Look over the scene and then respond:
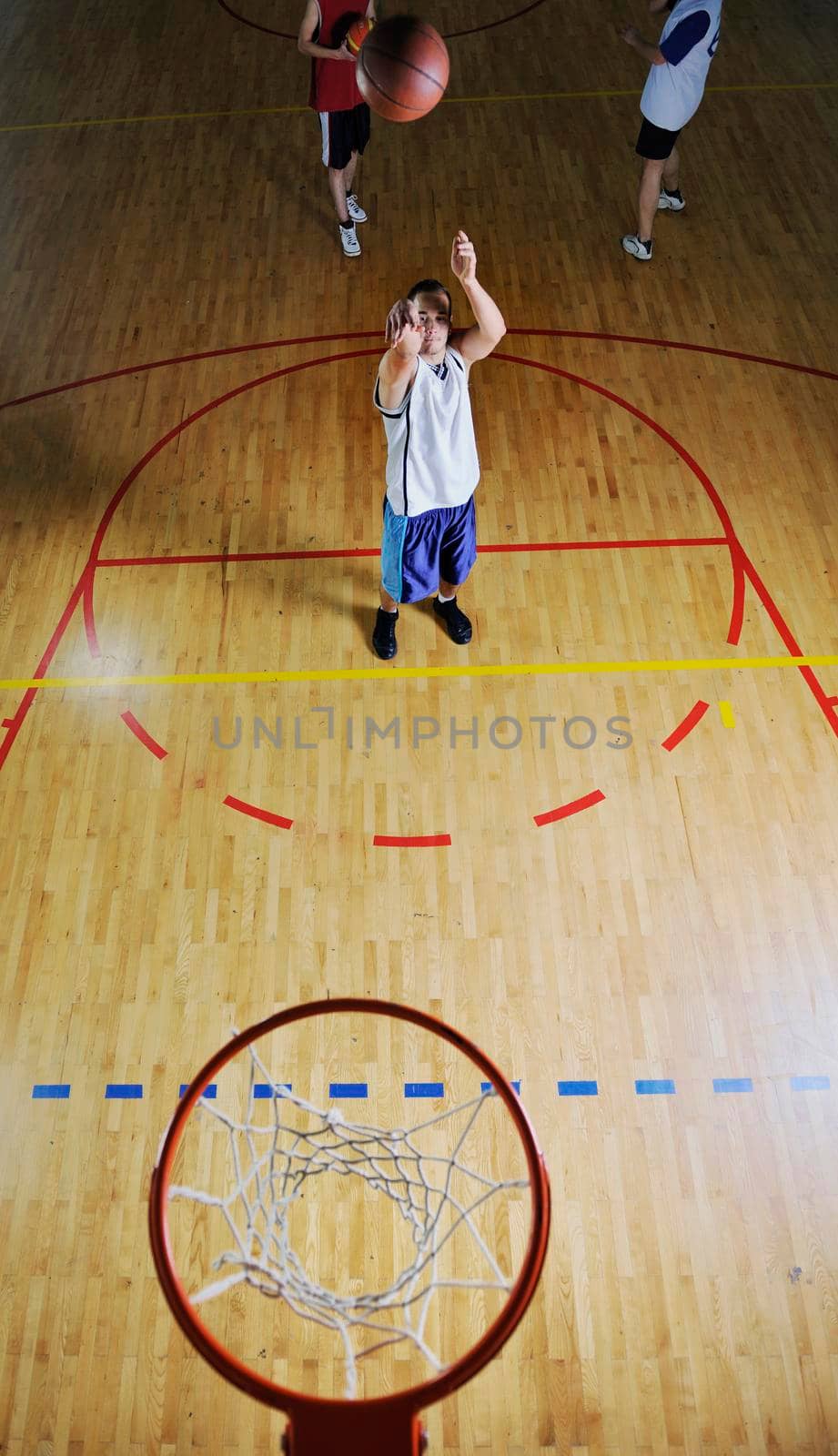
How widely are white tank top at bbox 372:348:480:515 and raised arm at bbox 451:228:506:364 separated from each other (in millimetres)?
60

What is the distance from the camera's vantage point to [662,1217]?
3.25 metres

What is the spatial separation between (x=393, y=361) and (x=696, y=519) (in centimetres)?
213

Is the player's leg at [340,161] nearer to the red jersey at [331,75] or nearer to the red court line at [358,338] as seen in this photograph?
the red jersey at [331,75]

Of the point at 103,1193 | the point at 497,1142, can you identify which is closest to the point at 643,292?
the point at 497,1142

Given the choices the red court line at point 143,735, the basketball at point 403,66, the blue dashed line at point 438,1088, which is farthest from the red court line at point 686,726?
the basketball at point 403,66

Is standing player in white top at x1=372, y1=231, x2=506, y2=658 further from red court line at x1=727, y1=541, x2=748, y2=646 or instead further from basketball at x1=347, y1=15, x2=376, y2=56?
basketball at x1=347, y1=15, x2=376, y2=56

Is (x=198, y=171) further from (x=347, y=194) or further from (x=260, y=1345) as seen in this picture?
(x=260, y=1345)

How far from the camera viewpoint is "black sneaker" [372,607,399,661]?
14.7 ft

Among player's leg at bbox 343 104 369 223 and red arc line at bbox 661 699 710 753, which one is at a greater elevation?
player's leg at bbox 343 104 369 223

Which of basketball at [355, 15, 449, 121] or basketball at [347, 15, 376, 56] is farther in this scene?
basketball at [347, 15, 376, 56]

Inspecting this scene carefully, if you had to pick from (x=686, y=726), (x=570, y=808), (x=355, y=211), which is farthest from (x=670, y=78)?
(x=570, y=808)

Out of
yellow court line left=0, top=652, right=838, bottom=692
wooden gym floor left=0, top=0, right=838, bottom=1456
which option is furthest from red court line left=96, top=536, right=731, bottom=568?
yellow court line left=0, top=652, right=838, bottom=692

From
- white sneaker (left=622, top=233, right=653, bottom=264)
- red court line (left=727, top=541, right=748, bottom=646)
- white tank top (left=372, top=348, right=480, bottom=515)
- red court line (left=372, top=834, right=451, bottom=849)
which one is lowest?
red court line (left=372, top=834, right=451, bottom=849)

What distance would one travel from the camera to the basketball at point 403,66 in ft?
14.6
